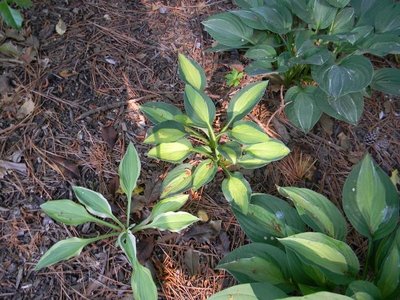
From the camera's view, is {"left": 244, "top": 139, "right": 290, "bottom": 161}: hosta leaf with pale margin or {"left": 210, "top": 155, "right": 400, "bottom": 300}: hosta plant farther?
{"left": 244, "top": 139, "right": 290, "bottom": 161}: hosta leaf with pale margin

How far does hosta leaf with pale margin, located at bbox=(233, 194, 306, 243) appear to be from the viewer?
1.81 m

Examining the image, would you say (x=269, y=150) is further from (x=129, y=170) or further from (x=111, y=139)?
(x=111, y=139)

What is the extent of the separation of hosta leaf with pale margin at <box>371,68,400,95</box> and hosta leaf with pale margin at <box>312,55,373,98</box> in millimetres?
222

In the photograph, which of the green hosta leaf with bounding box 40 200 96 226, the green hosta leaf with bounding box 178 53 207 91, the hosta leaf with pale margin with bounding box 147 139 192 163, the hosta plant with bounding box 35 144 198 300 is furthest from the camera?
the green hosta leaf with bounding box 178 53 207 91

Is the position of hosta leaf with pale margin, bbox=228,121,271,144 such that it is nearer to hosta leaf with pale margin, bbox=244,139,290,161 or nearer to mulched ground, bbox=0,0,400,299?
hosta leaf with pale margin, bbox=244,139,290,161

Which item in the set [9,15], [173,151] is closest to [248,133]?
[173,151]

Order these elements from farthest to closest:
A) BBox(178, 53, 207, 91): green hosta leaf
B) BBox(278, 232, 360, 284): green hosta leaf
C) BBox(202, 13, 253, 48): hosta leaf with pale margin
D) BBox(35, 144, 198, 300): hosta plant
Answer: BBox(202, 13, 253, 48): hosta leaf with pale margin → BBox(178, 53, 207, 91): green hosta leaf → BBox(35, 144, 198, 300): hosta plant → BBox(278, 232, 360, 284): green hosta leaf

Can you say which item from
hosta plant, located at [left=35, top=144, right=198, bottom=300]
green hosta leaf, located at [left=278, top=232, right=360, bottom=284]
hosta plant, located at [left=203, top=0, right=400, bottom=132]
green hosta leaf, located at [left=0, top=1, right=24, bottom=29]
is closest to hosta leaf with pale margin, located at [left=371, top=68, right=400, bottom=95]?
hosta plant, located at [left=203, top=0, right=400, bottom=132]

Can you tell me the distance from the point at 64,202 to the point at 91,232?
20 cm

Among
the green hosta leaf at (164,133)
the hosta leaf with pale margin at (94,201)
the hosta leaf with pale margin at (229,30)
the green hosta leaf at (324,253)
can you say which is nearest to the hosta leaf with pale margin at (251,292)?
the green hosta leaf at (324,253)

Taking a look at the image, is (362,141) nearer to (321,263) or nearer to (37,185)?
(321,263)

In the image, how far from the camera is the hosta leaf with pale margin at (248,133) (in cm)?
185

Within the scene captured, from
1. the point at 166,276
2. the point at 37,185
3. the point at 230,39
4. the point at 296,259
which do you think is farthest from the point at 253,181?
the point at 37,185

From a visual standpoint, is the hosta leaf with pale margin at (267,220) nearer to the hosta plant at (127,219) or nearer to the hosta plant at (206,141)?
the hosta plant at (206,141)
